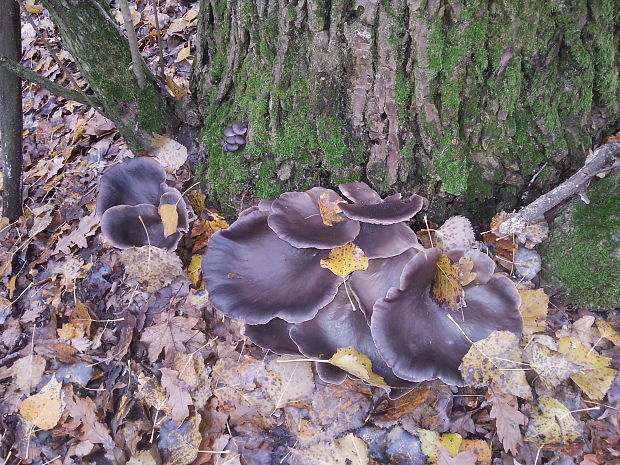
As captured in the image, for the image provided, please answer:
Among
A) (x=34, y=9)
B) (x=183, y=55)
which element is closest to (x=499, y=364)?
(x=183, y=55)

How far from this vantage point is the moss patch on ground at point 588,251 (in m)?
2.73

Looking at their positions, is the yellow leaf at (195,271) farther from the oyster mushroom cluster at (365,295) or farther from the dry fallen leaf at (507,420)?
the dry fallen leaf at (507,420)

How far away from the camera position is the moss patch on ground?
2727mm

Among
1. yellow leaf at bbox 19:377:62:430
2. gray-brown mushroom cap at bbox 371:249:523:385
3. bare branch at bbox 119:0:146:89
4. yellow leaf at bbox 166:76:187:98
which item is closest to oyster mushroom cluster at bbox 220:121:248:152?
bare branch at bbox 119:0:146:89

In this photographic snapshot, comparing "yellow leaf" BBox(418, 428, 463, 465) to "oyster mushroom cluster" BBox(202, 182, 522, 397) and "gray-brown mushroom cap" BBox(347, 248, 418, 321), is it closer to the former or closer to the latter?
"oyster mushroom cluster" BBox(202, 182, 522, 397)

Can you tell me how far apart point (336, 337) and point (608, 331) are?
175cm

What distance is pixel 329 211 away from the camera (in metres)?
2.74

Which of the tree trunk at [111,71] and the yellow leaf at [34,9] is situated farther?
the yellow leaf at [34,9]

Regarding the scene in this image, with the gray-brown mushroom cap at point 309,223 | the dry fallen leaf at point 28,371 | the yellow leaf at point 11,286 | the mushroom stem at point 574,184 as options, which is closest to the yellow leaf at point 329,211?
the gray-brown mushroom cap at point 309,223

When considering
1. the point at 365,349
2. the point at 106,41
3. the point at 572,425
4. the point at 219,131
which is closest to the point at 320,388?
the point at 365,349

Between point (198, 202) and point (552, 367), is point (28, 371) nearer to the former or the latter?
point (198, 202)

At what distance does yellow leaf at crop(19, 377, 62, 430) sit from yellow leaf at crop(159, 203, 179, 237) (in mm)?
1344

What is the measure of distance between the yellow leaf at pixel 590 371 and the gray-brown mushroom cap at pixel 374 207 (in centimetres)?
126

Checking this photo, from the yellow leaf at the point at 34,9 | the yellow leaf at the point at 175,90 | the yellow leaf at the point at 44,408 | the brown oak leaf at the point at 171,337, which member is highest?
the yellow leaf at the point at 34,9
